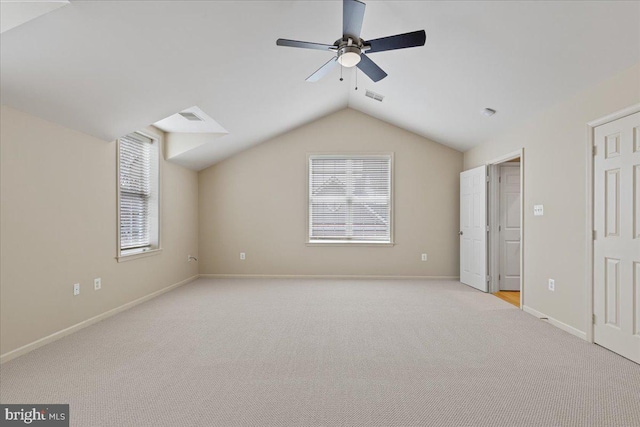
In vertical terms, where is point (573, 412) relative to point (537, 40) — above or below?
below

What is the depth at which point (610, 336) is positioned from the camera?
2986 mm

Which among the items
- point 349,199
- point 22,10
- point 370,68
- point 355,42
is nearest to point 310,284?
point 349,199

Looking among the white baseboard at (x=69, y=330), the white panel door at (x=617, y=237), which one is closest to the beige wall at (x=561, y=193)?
the white panel door at (x=617, y=237)

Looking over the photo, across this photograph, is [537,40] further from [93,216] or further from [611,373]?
[93,216]

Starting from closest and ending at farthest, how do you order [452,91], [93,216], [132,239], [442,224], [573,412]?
[573,412]
[93,216]
[452,91]
[132,239]
[442,224]

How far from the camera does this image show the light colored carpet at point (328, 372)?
203cm

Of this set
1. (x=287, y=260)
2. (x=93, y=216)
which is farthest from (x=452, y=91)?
(x=93, y=216)

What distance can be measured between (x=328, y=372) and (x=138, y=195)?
376 cm

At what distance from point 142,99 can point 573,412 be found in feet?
14.0

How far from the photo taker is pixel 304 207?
650 centimetres

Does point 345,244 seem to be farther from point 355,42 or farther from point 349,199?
point 355,42

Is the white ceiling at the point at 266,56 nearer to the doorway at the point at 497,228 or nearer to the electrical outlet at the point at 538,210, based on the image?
the doorway at the point at 497,228

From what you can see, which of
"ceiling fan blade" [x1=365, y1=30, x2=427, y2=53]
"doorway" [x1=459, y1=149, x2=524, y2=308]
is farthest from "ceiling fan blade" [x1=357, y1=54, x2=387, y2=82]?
"doorway" [x1=459, y1=149, x2=524, y2=308]

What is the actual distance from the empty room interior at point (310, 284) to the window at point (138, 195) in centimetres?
3
